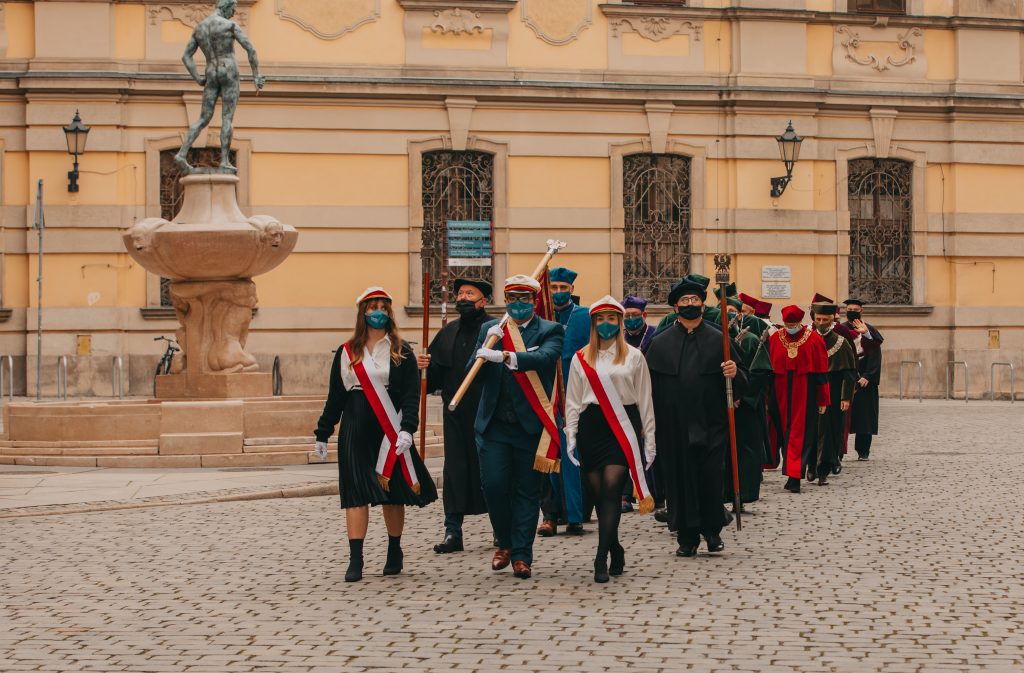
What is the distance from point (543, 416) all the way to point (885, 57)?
2191 centimetres

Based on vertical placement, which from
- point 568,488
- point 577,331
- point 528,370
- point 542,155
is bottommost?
point 568,488

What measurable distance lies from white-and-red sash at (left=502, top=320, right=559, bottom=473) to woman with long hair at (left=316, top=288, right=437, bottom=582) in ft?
2.14

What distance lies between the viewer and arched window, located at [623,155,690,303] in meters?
30.3

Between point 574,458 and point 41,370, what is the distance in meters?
19.0

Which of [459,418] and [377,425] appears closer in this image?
[377,425]

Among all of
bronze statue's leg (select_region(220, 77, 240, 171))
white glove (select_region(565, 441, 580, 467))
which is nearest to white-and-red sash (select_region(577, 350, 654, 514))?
white glove (select_region(565, 441, 580, 467))

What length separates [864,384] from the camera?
19266 mm

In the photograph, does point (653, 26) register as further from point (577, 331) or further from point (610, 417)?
point (610, 417)

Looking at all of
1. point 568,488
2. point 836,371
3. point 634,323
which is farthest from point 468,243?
point 568,488

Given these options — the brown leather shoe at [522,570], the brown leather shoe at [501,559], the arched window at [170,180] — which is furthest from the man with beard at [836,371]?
the arched window at [170,180]

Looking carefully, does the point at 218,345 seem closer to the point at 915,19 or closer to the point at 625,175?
the point at 625,175

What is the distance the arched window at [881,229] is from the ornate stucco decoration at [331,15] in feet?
29.1

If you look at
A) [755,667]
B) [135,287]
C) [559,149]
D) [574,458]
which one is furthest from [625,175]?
[755,667]

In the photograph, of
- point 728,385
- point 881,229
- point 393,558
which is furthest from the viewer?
point 881,229
